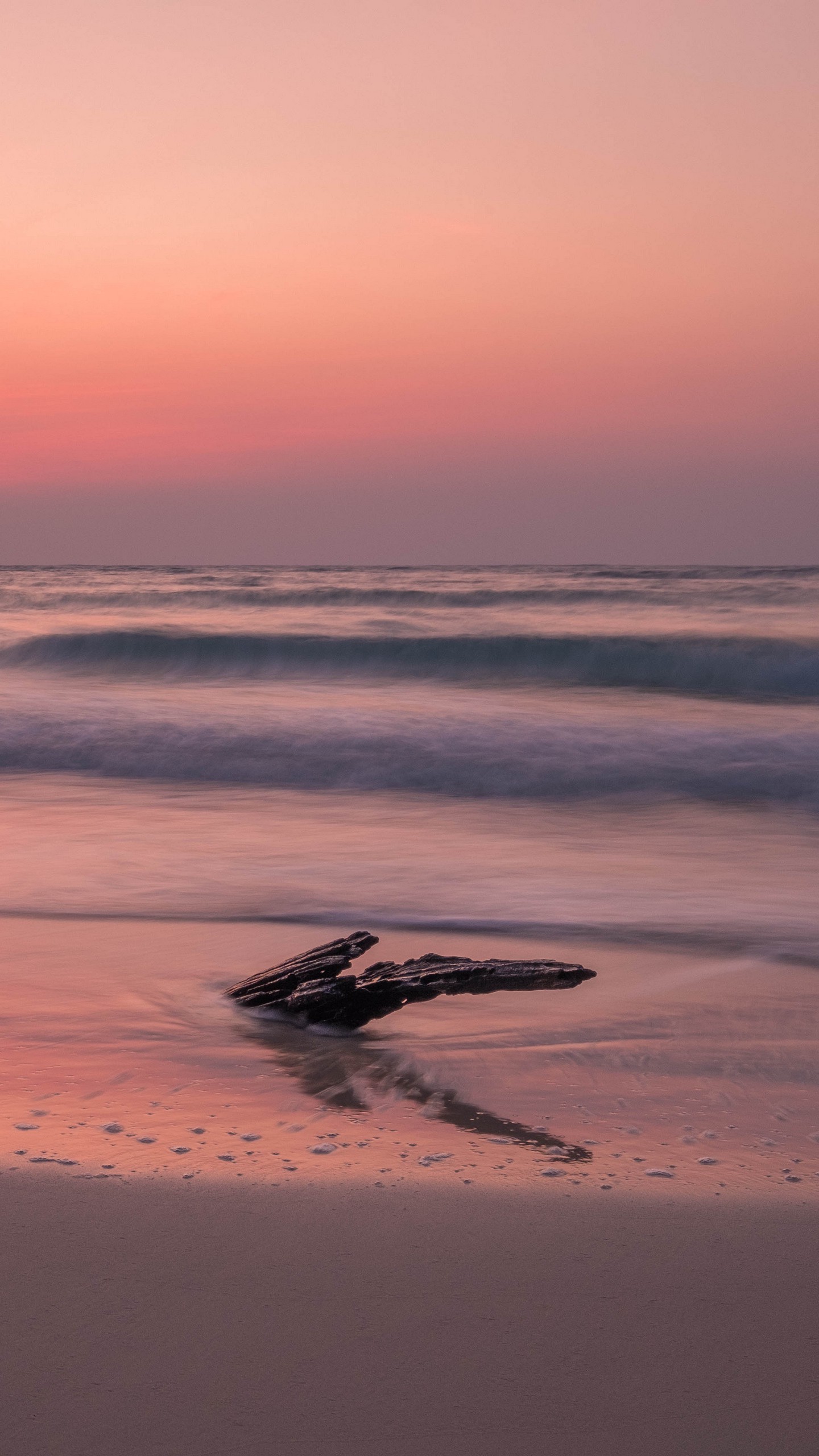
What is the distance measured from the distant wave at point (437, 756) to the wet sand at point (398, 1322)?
6743 millimetres

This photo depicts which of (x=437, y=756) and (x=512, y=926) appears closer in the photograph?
(x=512, y=926)

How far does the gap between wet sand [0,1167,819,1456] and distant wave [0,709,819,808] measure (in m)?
6.74

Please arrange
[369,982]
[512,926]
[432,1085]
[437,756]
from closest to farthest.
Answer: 1. [432,1085]
2. [369,982]
3. [512,926]
4. [437,756]

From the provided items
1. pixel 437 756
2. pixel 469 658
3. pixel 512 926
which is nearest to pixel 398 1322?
pixel 512 926

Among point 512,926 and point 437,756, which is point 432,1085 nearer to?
point 512,926

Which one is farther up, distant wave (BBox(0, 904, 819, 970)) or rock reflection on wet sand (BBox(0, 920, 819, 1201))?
rock reflection on wet sand (BBox(0, 920, 819, 1201))

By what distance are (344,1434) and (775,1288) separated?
75 cm

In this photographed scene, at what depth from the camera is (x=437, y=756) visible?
33.1 feet

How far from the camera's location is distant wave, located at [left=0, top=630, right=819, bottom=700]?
55.0ft

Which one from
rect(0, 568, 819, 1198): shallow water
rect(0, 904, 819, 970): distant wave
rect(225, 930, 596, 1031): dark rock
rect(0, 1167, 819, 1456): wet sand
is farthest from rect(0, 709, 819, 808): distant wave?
rect(0, 1167, 819, 1456): wet sand

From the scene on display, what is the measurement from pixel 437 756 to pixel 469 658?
8906mm

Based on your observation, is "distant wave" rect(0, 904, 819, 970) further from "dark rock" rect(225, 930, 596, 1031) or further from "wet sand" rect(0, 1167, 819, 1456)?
"wet sand" rect(0, 1167, 819, 1456)

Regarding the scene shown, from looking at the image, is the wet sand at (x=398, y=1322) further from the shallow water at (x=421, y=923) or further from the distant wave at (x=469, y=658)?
the distant wave at (x=469, y=658)

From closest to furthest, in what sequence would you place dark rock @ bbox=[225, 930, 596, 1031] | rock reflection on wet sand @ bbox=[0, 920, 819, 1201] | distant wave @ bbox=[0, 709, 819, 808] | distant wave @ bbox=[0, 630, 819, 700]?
rock reflection on wet sand @ bbox=[0, 920, 819, 1201], dark rock @ bbox=[225, 930, 596, 1031], distant wave @ bbox=[0, 709, 819, 808], distant wave @ bbox=[0, 630, 819, 700]
